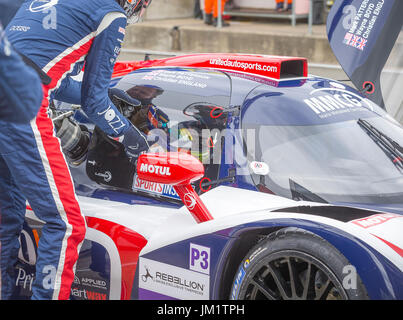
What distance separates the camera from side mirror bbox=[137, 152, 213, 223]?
8.54 feet

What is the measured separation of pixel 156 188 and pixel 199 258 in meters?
0.48

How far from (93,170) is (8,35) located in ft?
2.51

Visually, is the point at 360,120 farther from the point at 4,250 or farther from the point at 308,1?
the point at 308,1

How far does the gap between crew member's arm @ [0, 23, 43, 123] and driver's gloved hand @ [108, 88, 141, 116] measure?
108 centimetres

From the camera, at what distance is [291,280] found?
96.9 inches

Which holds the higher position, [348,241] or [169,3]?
[169,3]

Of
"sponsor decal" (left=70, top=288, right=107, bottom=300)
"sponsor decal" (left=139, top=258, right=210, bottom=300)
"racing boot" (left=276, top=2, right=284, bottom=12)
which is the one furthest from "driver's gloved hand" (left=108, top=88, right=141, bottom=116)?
"racing boot" (left=276, top=2, right=284, bottom=12)

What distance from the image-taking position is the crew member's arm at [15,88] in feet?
6.59

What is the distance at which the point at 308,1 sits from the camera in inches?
408

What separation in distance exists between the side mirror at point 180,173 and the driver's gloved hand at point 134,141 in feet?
0.97

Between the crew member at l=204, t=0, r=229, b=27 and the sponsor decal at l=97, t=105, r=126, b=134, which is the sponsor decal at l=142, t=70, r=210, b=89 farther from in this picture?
the crew member at l=204, t=0, r=229, b=27

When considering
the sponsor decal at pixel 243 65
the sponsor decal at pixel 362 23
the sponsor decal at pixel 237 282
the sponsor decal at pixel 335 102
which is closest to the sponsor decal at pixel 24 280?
the sponsor decal at pixel 237 282

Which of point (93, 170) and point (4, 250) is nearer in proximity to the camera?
point (4, 250)

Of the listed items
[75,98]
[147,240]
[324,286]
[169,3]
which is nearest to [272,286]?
[324,286]
